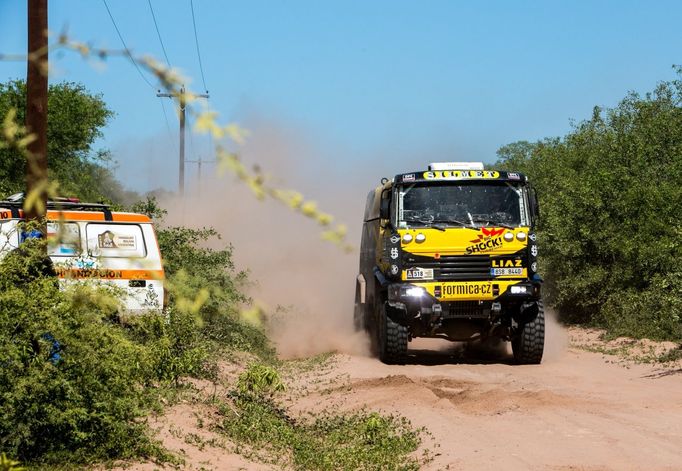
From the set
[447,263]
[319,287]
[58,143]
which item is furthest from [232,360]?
[58,143]

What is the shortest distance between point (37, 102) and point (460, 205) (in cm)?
1080

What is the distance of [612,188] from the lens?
25.6m

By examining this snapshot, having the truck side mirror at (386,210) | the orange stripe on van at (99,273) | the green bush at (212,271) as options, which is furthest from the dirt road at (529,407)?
the orange stripe on van at (99,273)

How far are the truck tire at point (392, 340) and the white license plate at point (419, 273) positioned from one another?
89 cm

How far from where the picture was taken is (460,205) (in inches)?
592

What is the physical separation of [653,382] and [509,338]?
283 centimetres

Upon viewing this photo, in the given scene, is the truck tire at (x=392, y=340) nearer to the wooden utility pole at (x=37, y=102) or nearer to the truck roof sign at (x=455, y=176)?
the truck roof sign at (x=455, y=176)

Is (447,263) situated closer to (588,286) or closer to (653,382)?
(653,382)

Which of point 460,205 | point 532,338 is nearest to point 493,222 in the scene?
point 460,205

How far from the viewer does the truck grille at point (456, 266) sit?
14.9 meters

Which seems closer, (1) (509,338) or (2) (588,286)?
(1) (509,338)

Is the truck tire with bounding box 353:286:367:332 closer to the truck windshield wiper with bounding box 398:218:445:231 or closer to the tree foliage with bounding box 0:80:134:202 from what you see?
the truck windshield wiper with bounding box 398:218:445:231

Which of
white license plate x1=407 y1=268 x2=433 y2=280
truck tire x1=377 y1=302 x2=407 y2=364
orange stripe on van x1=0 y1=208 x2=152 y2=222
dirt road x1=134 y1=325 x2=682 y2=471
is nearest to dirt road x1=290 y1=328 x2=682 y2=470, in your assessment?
dirt road x1=134 y1=325 x2=682 y2=471

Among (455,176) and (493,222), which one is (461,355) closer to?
(493,222)
